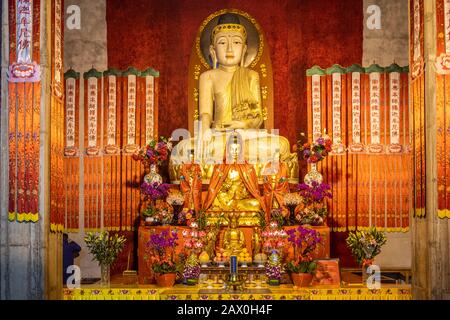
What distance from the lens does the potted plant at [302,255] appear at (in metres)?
7.63

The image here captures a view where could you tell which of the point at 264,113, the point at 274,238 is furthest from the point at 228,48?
the point at 274,238

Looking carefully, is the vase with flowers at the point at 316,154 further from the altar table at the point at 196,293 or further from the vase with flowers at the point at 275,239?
the altar table at the point at 196,293

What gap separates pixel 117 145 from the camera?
1056cm

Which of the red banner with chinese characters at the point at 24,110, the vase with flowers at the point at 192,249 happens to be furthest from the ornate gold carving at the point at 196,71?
the red banner with chinese characters at the point at 24,110

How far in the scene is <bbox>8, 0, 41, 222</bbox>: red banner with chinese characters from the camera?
6875 millimetres

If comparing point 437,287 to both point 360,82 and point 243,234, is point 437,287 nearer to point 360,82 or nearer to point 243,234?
point 243,234

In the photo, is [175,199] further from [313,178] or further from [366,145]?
[366,145]

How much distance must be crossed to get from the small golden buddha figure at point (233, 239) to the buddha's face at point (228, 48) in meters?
3.24

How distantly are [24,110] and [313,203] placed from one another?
13.4 feet

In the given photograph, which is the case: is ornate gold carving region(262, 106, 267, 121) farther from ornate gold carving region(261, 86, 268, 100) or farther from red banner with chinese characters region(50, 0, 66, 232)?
red banner with chinese characters region(50, 0, 66, 232)

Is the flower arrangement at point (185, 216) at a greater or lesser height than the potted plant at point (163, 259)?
greater

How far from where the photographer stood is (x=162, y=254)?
25.8 feet

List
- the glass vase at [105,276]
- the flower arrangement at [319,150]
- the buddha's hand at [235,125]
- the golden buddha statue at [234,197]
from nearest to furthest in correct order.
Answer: the glass vase at [105,276], the golden buddha statue at [234,197], the flower arrangement at [319,150], the buddha's hand at [235,125]

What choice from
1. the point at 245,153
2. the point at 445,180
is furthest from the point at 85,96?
the point at 445,180
